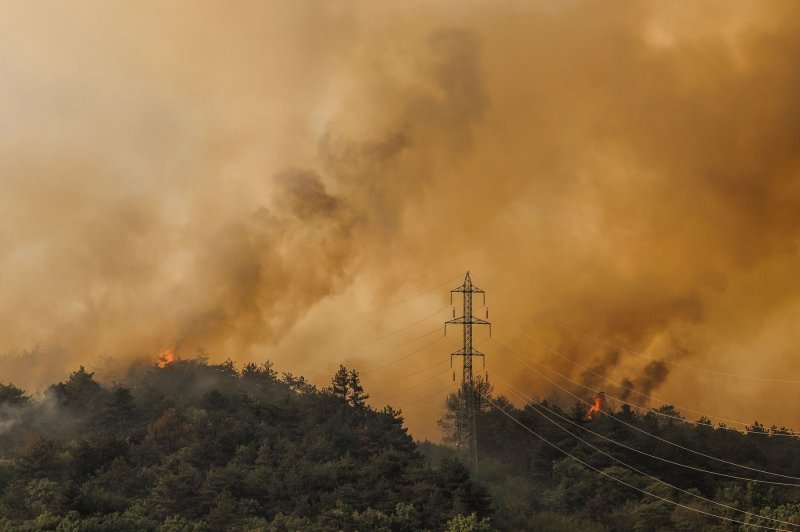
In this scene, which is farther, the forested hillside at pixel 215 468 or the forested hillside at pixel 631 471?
the forested hillside at pixel 631 471

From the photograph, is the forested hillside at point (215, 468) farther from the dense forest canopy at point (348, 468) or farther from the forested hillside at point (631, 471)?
the forested hillside at point (631, 471)

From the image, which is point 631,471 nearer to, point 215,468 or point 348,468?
point 348,468

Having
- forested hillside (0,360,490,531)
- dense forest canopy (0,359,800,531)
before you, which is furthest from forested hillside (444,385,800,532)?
forested hillside (0,360,490,531)

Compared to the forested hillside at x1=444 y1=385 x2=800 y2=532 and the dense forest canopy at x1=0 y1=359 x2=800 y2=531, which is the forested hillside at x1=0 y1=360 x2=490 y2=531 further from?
the forested hillside at x1=444 y1=385 x2=800 y2=532

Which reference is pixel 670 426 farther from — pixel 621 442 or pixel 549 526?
pixel 549 526

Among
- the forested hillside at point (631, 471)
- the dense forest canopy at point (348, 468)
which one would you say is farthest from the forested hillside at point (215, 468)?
the forested hillside at point (631, 471)

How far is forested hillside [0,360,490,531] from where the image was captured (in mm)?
96500

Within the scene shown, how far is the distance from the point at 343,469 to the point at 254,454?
12.8 meters

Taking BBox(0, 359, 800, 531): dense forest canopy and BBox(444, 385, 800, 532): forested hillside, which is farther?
BBox(444, 385, 800, 532): forested hillside

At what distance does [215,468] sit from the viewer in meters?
110

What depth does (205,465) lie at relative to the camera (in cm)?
11206

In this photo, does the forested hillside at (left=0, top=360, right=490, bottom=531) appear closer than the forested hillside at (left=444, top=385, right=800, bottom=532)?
Yes

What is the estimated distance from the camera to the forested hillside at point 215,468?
9650cm

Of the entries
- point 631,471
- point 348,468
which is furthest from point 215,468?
point 631,471
